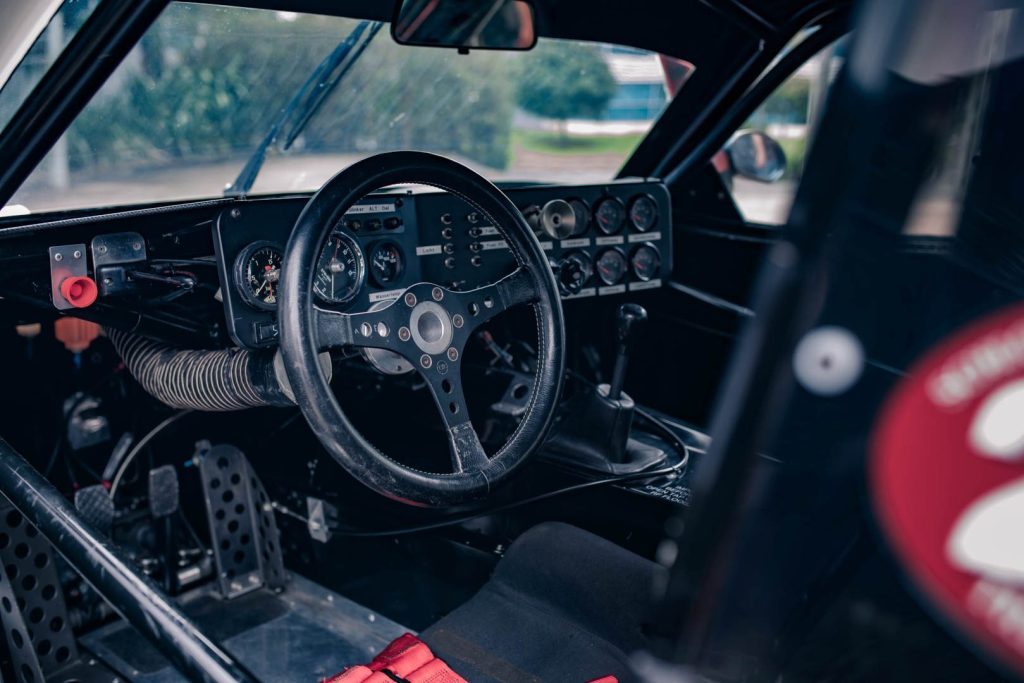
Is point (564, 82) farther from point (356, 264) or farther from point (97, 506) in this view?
point (97, 506)

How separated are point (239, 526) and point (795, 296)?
2.44m

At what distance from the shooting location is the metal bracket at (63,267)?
1.93m

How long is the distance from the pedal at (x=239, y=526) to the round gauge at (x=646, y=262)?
1.36 m

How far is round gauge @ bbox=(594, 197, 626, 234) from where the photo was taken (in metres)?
2.88

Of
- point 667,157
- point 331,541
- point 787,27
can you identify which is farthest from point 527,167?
point 331,541

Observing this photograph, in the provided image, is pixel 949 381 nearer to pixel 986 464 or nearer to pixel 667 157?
pixel 986 464

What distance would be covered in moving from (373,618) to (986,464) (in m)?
2.26

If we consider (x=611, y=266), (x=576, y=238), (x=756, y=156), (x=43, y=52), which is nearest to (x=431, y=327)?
(x=43, y=52)

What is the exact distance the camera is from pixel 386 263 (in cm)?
213

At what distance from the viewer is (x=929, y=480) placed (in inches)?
26.9

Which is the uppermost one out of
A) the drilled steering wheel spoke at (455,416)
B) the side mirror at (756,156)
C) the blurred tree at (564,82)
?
the blurred tree at (564,82)

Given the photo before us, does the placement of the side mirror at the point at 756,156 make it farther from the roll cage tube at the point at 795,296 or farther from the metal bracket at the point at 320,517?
the roll cage tube at the point at 795,296

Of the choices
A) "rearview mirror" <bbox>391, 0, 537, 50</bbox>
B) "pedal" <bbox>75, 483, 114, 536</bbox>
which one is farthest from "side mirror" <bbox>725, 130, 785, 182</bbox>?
"pedal" <bbox>75, 483, 114, 536</bbox>

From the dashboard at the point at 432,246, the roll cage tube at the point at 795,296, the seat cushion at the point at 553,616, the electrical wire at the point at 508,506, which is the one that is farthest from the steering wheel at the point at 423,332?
the roll cage tube at the point at 795,296
